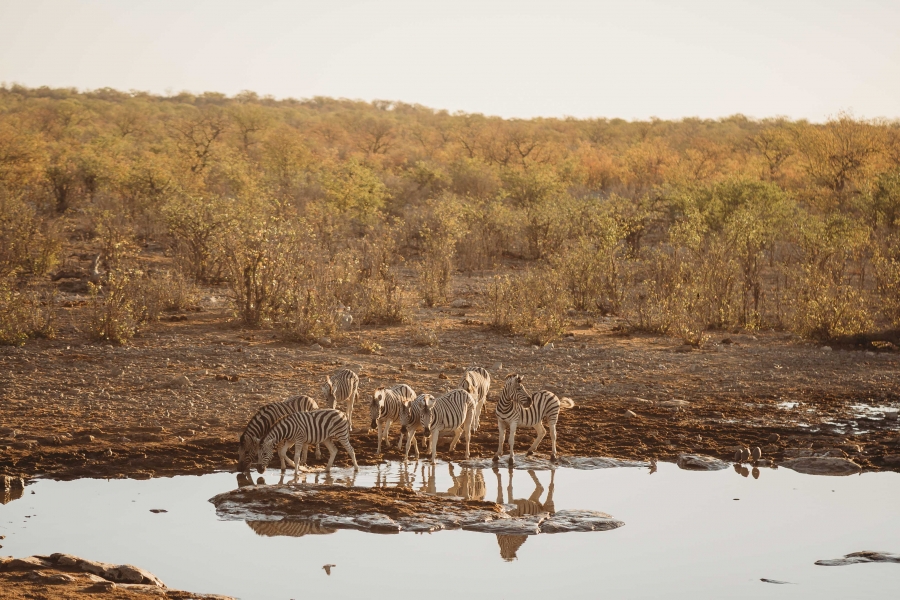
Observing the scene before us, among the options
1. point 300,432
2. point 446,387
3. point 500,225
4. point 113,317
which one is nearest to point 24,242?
point 113,317

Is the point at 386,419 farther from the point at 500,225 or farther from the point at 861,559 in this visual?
the point at 500,225

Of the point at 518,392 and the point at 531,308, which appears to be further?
the point at 531,308

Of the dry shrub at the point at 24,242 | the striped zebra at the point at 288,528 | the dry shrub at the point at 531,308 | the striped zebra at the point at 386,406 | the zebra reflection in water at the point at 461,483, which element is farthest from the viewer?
the dry shrub at the point at 24,242

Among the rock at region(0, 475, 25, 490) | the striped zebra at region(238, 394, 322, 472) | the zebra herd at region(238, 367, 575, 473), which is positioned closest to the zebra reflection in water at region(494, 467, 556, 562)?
the zebra herd at region(238, 367, 575, 473)

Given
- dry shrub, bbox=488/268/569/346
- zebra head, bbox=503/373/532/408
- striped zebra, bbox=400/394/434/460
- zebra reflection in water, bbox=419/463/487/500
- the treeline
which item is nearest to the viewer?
zebra reflection in water, bbox=419/463/487/500

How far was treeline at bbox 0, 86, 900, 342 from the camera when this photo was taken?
61.2ft

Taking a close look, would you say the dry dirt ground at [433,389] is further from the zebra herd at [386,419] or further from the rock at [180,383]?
the zebra herd at [386,419]

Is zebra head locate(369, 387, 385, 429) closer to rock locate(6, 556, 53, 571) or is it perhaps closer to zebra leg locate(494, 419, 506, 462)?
zebra leg locate(494, 419, 506, 462)

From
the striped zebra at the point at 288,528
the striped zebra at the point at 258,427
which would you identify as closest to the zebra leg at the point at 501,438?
the striped zebra at the point at 258,427

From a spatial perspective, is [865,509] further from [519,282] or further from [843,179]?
[843,179]

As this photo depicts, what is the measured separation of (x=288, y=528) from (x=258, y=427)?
183cm

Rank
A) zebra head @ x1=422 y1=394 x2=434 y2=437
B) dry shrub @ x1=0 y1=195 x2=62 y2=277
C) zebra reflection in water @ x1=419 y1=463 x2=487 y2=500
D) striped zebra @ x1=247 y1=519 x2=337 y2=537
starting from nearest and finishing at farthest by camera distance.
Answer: striped zebra @ x1=247 y1=519 x2=337 y2=537 < zebra reflection in water @ x1=419 y1=463 x2=487 y2=500 < zebra head @ x1=422 y1=394 x2=434 y2=437 < dry shrub @ x1=0 y1=195 x2=62 y2=277

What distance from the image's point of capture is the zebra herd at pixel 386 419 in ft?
34.6

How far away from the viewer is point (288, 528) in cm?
927
